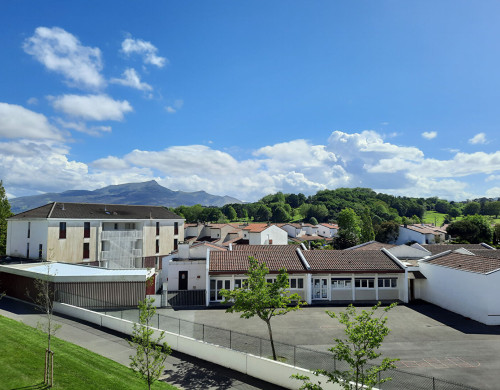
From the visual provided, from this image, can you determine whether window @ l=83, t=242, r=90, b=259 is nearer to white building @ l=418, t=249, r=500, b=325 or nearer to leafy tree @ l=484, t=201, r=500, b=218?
white building @ l=418, t=249, r=500, b=325

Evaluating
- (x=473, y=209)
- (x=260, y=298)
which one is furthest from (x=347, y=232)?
(x=473, y=209)

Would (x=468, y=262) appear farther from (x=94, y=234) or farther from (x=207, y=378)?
A: (x=94, y=234)

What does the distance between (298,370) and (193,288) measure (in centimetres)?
2083

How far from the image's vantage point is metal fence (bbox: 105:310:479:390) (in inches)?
524

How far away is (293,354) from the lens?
16.8 metres

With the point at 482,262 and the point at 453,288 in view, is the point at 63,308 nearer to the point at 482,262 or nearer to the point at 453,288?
the point at 453,288

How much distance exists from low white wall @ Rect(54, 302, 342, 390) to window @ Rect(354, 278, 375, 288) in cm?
1742

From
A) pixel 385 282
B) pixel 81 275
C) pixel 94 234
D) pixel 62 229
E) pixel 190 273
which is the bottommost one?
pixel 385 282

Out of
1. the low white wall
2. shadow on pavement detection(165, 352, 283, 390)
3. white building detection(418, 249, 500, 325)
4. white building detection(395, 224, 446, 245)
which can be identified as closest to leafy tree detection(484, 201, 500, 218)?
white building detection(395, 224, 446, 245)

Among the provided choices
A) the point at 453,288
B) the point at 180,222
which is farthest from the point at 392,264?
the point at 180,222

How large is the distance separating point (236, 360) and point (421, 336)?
12.2 meters

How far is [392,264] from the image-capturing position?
100 feet

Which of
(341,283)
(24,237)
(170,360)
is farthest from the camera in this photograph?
(24,237)

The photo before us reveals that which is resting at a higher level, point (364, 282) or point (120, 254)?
point (120, 254)
